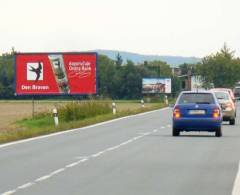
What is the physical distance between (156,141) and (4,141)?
4.36m

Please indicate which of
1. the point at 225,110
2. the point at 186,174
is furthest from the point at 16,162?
the point at 225,110

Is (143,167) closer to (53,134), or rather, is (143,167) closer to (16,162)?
(16,162)

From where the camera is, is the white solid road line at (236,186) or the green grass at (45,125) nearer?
the white solid road line at (236,186)

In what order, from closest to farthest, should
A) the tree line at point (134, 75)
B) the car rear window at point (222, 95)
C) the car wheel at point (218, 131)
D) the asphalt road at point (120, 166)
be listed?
the asphalt road at point (120, 166) < the car wheel at point (218, 131) < the car rear window at point (222, 95) < the tree line at point (134, 75)

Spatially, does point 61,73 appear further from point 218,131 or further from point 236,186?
point 236,186

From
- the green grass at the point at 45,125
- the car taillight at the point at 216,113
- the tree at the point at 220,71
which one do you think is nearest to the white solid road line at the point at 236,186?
the green grass at the point at 45,125

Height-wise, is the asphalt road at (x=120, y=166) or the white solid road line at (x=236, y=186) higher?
the white solid road line at (x=236, y=186)

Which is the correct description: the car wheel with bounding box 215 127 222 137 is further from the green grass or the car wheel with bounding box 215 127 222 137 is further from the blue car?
the green grass

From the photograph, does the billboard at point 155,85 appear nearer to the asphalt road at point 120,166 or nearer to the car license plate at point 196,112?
the car license plate at point 196,112

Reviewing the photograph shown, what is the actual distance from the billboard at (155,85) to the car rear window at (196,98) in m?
86.1

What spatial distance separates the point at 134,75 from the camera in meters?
142

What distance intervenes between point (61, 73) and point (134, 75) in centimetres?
8167

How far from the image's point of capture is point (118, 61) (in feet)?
596

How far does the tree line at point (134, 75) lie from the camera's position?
14238 centimetres
